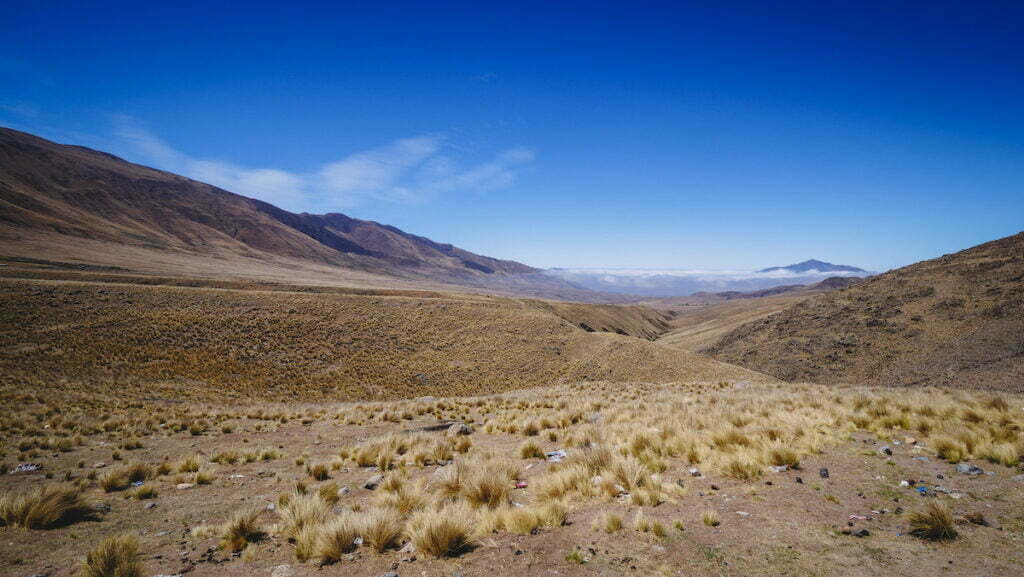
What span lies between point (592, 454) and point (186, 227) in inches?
8586

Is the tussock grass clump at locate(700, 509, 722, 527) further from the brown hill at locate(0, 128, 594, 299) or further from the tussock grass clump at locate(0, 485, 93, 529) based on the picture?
the brown hill at locate(0, 128, 594, 299)

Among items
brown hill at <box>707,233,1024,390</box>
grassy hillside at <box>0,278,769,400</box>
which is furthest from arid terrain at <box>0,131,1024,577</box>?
brown hill at <box>707,233,1024,390</box>

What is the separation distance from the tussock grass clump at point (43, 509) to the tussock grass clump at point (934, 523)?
11784 mm

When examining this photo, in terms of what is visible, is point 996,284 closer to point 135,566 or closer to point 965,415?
point 965,415

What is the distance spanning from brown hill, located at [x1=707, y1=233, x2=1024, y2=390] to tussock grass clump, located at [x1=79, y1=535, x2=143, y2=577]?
46.2 m

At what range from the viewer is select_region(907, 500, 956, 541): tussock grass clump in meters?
4.16

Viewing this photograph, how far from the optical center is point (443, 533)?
4.66m

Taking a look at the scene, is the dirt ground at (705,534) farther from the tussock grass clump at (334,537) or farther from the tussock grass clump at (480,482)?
the tussock grass clump at (480,482)

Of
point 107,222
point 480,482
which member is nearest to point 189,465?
point 480,482

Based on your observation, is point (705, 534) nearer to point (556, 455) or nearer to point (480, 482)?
point (480, 482)

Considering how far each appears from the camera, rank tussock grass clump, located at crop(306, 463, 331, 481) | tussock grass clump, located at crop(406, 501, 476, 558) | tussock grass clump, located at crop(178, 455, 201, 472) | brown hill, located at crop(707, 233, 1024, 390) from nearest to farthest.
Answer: tussock grass clump, located at crop(406, 501, 476, 558)
tussock grass clump, located at crop(306, 463, 331, 481)
tussock grass clump, located at crop(178, 455, 201, 472)
brown hill, located at crop(707, 233, 1024, 390)

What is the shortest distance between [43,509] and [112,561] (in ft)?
8.79

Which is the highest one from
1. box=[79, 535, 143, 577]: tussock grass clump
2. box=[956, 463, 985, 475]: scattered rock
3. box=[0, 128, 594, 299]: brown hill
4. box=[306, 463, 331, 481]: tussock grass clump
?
box=[0, 128, 594, 299]: brown hill

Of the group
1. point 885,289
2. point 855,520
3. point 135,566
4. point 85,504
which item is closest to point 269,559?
point 135,566
